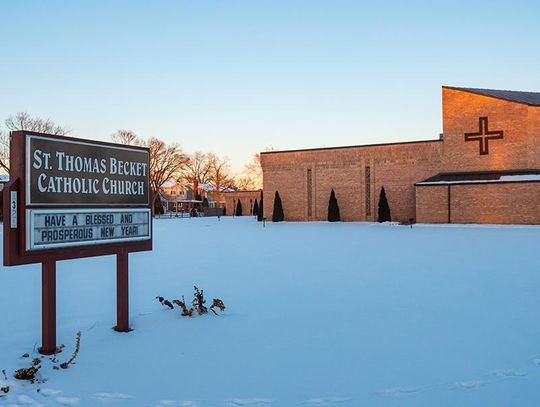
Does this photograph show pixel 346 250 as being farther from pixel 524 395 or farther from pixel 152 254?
pixel 524 395

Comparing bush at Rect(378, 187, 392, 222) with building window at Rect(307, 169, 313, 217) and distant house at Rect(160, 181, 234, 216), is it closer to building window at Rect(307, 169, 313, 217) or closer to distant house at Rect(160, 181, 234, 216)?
building window at Rect(307, 169, 313, 217)

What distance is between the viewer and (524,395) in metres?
3.95

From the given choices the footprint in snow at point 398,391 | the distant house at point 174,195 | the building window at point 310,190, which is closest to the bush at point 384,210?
the building window at point 310,190

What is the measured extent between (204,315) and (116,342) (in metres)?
1.62

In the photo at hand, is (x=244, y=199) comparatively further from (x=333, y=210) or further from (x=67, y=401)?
(x=67, y=401)

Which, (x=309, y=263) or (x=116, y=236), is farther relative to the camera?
(x=309, y=263)

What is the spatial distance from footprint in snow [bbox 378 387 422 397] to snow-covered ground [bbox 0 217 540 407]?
18mm

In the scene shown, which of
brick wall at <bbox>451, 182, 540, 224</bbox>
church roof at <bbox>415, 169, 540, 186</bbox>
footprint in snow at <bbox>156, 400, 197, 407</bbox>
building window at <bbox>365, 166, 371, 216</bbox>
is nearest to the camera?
footprint in snow at <bbox>156, 400, 197, 407</bbox>

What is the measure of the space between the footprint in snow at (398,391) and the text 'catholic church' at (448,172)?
31.7 m

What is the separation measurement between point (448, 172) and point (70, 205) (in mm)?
→ 35458

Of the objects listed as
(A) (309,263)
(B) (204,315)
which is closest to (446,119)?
(A) (309,263)

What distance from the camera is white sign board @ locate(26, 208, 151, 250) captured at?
5000 millimetres

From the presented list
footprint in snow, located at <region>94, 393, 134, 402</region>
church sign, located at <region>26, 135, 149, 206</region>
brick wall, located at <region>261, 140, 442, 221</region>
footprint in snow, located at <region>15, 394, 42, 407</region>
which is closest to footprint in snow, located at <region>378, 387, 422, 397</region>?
footprint in snow, located at <region>94, 393, 134, 402</region>

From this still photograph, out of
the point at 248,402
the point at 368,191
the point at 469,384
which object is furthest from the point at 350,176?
the point at 248,402
